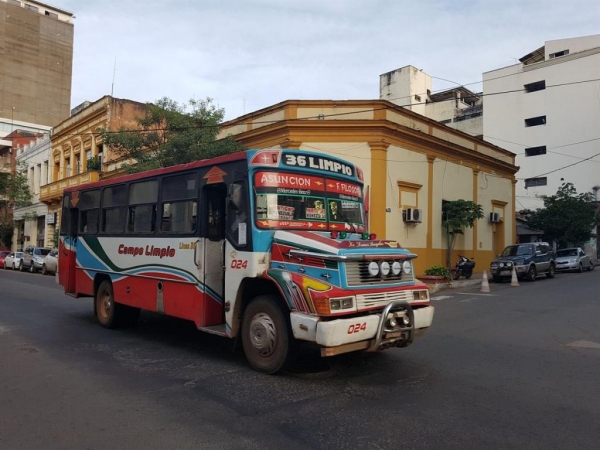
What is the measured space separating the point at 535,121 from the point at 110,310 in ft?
149

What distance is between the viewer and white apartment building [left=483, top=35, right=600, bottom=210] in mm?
41312

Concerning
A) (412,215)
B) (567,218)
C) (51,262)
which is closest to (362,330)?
(412,215)

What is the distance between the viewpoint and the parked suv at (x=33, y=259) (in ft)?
93.8

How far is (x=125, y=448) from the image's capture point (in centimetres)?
404

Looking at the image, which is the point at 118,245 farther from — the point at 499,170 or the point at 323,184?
the point at 499,170

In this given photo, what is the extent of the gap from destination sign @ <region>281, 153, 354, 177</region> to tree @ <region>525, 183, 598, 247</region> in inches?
1089

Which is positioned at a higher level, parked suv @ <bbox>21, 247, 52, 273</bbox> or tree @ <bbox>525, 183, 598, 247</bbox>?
tree @ <bbox>525, 183, 598, 247</bbox>

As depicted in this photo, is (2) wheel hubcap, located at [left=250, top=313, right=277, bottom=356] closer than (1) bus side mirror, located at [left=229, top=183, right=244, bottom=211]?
Yes

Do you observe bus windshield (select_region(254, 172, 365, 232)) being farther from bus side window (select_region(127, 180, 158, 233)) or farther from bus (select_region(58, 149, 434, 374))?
bus side window (select_region(127, 180, 158, 233))

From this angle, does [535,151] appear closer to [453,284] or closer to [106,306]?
[453,284]

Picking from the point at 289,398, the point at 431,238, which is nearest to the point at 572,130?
the point at 431,238

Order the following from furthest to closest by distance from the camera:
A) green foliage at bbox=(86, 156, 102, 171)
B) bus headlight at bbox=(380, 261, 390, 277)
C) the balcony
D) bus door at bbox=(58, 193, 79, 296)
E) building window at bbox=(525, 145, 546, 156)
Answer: building window at bbox=(525, 145, 546, 156), green foliage at bbox=(86, 156, 102, 171), the balcony, bus door at bbox=(58, 193, 79, 296), bus headlight at bbox=(380, 261, 390, 277)

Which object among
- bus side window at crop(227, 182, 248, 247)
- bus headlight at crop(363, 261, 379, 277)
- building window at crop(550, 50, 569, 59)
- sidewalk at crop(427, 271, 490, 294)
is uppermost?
building window at crop(550, 50, 569, 59)

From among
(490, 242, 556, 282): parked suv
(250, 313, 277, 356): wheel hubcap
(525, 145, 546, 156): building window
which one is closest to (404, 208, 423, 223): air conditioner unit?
(490, 242, 556, 282): parked suv
